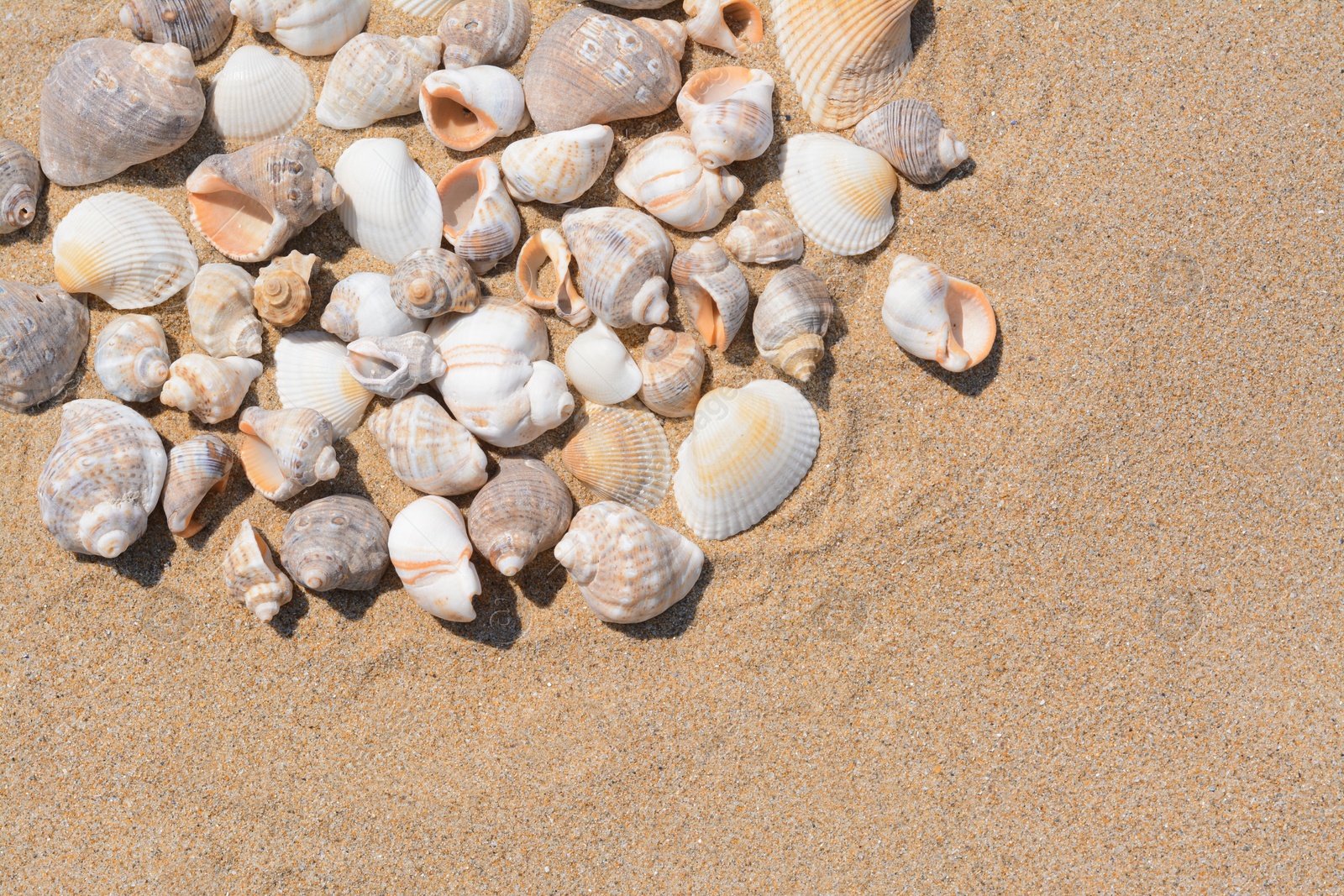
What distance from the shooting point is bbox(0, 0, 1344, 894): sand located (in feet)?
10.4

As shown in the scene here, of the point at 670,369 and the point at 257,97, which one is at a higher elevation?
the point at 257,97

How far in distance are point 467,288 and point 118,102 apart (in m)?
1.63

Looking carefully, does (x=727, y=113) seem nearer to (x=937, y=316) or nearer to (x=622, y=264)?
(x=622, y=264)

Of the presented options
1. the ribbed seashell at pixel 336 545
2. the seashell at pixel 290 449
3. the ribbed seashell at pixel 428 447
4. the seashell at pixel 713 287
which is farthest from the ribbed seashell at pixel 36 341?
the seashell at pixel 713 287

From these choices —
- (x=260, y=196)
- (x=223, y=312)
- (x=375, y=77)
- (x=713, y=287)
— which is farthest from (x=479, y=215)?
(x=223, y=312)

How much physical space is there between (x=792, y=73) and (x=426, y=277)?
183cm

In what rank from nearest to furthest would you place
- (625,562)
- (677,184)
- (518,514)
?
(625,562)
(518,514)
(677,184)

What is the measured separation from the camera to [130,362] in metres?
3.36

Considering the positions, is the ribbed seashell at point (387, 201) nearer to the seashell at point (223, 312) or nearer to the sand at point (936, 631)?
the seashell at point (223, 312)

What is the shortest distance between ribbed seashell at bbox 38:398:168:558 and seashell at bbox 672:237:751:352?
7.51 feet

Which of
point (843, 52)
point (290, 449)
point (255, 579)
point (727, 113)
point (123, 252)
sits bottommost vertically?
point (255, 579)

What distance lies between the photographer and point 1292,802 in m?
3.09

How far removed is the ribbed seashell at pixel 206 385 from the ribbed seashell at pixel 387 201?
2.53 feet

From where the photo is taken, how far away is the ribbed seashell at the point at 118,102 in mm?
3369
